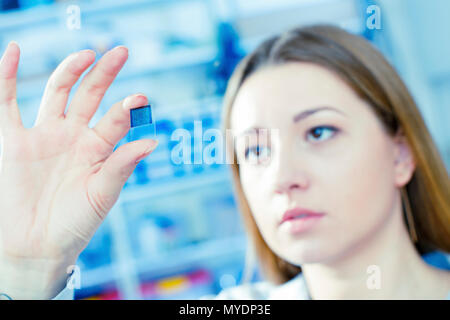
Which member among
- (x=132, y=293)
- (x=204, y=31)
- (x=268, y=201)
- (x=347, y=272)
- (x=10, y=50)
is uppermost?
(x=204, y=31)

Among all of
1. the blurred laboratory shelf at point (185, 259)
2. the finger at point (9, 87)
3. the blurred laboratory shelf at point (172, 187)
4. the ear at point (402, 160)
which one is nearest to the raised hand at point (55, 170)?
the finger at point (9, 87)

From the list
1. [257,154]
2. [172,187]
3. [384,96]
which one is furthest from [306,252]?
[172,187]

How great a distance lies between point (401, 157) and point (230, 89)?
29 cm

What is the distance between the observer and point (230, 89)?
0.65 m

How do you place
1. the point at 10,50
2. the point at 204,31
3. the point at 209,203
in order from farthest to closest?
the point at 209,203 → the point at 204,31 → the point at 10,50

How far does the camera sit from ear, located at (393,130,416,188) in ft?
2.00

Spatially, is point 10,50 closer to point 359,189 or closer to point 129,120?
point 129,120

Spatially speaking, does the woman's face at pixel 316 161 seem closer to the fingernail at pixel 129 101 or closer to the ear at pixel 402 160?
the ear at pixel 402 160

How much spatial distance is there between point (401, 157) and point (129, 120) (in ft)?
1.35

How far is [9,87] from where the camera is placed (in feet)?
1.77

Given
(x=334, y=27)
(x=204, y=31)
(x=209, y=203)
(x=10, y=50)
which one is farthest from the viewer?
(x=209, y=203)

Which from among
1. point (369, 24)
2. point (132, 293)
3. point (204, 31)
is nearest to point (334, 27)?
point (369, 24)

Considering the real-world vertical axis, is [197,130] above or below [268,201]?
above

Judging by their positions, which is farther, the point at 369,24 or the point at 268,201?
Answer: the point at 369,24
